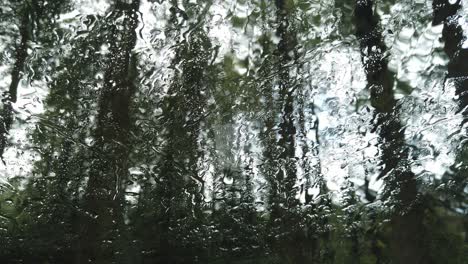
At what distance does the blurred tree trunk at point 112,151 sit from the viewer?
5.91 ft

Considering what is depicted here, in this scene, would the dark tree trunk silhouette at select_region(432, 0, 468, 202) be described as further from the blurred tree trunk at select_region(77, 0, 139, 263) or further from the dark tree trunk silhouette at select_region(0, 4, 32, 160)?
the dark tree trunk silhouette at select_region(0, 4, 32, 160)

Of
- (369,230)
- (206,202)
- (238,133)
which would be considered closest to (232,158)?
(238,133)

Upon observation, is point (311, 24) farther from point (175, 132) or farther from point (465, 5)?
point (175, 132)

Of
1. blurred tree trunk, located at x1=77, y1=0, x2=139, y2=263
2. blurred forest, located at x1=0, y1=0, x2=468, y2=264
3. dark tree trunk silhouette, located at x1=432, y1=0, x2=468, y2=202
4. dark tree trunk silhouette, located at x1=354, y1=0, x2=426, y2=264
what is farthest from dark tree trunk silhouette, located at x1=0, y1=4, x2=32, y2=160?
dark tree trunk silhouette, located at x1=432, y1=0, x2=468, y2=202

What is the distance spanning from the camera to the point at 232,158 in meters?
2.05

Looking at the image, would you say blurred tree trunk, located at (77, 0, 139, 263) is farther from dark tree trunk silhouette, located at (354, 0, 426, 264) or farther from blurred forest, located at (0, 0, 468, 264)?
dark tree trunk silhouette, located at (354, 0, 426, 264)

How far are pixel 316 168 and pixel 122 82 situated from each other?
1.00 m

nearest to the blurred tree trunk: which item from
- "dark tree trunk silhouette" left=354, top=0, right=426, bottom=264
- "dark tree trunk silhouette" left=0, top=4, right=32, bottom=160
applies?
"dark tree trunk silhouette" left=0, top=4, right=32, bottom=160

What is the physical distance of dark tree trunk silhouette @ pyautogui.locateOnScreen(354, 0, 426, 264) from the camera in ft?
5.62

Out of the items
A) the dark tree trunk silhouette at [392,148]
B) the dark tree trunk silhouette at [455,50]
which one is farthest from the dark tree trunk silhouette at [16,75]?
the dark tree trunk silhouette at [455,50]

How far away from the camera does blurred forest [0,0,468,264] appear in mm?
1726

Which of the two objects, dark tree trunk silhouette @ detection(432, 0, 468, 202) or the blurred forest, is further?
the blurred forest

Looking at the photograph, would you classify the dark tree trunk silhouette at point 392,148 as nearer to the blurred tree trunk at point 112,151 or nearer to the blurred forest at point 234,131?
the blurred forest at point 234,131

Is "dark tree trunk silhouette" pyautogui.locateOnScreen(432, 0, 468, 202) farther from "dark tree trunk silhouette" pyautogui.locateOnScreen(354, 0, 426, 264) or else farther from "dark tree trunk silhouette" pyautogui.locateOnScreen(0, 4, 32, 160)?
"dark tree trunk silhouette" pyautogui.locateOnScreen(0, 4, 32, 160)
